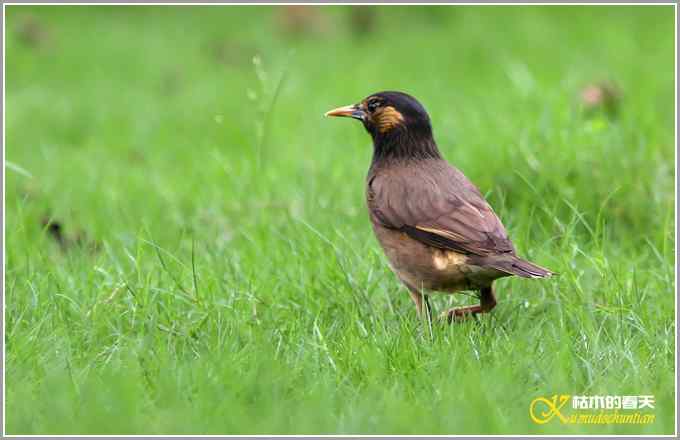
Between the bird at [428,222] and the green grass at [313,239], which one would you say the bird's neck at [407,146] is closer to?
the bird at [428,222]

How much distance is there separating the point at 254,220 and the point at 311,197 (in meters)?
0.38

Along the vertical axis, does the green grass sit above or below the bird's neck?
below

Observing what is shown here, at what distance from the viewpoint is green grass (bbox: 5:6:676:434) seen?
384 cm

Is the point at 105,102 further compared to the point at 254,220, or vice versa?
the point at 105,102

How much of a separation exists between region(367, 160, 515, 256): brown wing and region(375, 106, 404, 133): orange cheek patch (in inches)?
9.2

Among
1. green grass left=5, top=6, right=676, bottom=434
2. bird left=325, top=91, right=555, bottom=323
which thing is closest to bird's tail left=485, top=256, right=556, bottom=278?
bird left=325, top=91, right=555, bottom=323

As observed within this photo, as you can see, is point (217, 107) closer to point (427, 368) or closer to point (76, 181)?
point (76, 181)

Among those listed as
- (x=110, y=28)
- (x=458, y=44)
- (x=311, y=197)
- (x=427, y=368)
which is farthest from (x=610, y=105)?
(x=110, y=28)

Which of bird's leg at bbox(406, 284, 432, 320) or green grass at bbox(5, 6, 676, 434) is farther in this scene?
bird's leg at bbox(406, 284, 432, 320)

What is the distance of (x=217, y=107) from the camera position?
9.76 m

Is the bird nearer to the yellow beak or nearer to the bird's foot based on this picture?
the bird's foot

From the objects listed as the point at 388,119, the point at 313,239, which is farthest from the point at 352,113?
the point at 313,239

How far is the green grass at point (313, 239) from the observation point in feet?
12.6

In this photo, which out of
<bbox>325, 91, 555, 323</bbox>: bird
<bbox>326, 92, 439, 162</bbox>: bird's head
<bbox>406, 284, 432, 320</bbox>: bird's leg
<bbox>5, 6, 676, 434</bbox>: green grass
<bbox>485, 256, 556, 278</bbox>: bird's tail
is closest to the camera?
<bbox>5, 6, 676, 434</bbox>: green grass
